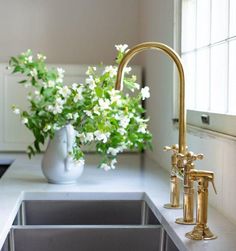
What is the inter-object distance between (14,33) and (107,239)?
1.91 meters

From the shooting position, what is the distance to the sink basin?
1.91m

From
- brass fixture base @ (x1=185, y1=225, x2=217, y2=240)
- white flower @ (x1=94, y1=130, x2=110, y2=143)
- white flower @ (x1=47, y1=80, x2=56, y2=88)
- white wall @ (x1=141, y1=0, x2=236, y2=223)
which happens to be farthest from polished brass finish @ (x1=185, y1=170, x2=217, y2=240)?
white flower @ (x1=47, y1=80, x2=56, y2=88)

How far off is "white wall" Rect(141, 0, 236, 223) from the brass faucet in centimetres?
13

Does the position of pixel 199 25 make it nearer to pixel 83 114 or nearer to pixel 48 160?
pixel 83 114

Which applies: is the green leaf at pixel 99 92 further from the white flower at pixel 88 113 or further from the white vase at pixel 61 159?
the white vase at pixel 61 159

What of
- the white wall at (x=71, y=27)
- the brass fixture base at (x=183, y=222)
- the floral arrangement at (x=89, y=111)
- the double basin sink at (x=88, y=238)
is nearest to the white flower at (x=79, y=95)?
the floral arrangement at (x=89, y=111)

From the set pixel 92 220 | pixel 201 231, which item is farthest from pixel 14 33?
pixel 201 231

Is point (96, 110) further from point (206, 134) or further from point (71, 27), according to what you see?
point (71, 27)

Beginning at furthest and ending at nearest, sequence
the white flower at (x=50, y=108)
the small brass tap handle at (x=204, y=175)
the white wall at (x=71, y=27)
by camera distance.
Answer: the white wall at (x=71, y=27)
the white flower at (x=50, y=108)
the small brass tap handle at (x=204, y=175)

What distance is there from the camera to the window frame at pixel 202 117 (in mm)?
1596

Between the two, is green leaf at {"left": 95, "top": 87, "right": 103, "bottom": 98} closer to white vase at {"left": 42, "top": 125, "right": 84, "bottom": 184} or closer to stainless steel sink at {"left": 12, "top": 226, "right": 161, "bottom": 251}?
white vase at {"left": 42, "top": 125, "right": 84, "bottom": 184}

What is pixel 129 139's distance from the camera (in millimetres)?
2045

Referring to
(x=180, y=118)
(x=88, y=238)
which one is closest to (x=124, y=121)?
(x=180, y=118)

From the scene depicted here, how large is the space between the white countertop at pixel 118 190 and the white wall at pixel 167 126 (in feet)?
0.21
